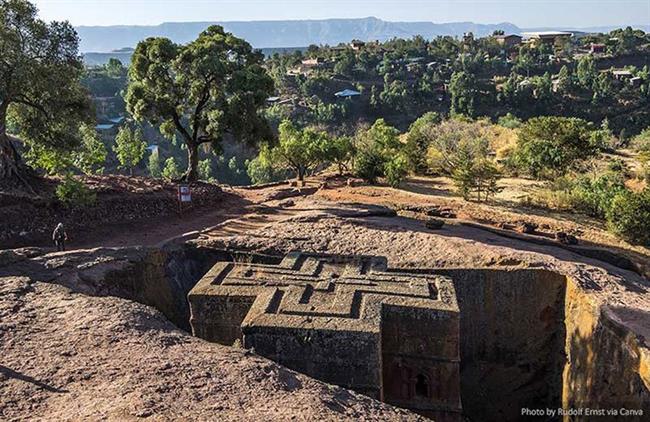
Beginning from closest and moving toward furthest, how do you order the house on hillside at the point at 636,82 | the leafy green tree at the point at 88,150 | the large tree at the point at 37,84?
the large tree at the point at 37,84 → the leafy green tree at the point at 88,150 → the house on hillside at the point at 636,82

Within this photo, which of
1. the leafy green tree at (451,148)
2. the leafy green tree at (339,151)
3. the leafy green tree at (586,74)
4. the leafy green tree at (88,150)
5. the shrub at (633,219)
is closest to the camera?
the shrub at (633,219)

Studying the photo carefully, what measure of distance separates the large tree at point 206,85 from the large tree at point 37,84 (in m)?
3.01

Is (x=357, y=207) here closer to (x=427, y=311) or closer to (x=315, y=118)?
(x=427, y=311)

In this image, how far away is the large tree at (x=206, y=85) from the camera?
20109 millimetres

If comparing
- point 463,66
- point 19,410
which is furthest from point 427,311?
point 463,66

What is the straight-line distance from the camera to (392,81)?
75000 mm

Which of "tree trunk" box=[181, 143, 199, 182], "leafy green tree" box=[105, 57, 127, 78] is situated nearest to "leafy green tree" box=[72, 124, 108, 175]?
"tree trunk" box=[181, 143, 199, 182]

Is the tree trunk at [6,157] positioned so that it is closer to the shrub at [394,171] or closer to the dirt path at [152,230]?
the dirt path at [152,230]

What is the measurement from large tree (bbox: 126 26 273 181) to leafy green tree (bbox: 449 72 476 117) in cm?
4229

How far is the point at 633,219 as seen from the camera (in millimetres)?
17156

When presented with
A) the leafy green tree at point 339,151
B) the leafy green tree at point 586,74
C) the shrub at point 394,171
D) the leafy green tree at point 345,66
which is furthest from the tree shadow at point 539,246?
the leafy green tree at point 345,66

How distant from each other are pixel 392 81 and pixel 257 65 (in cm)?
5628

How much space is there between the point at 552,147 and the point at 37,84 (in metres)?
21.8

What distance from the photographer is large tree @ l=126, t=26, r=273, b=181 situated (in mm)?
20109
